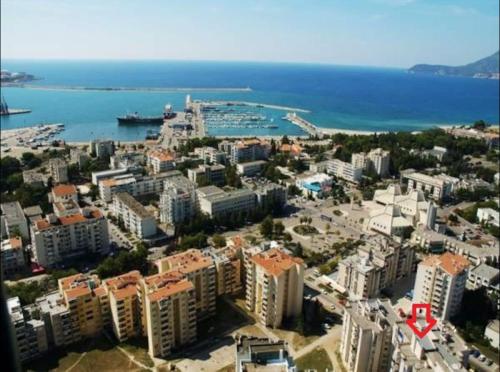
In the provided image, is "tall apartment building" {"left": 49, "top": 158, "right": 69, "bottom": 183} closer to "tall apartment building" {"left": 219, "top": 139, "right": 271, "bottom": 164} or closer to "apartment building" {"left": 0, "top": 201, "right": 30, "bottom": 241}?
"apartment building" {"left": 0, "top": 201, "right": 30, "bottom": 241}

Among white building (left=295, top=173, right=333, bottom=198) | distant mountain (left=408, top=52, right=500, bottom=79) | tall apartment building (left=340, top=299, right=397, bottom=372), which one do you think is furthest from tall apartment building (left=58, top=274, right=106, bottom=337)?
distant mountain (left=408, top=52, right=500, bottom=79)

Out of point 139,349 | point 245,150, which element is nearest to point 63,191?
point 139,349

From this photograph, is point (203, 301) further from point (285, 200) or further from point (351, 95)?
point (351, 95)

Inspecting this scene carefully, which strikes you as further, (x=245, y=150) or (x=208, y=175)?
(x=245, y=150)

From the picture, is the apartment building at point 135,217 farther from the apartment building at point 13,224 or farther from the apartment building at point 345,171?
the apartment building at point 345,171

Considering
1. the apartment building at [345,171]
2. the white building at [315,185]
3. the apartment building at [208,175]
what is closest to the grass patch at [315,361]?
the white building at [315,185]

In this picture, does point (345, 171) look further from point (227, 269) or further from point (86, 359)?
point (86, 359)
